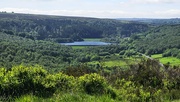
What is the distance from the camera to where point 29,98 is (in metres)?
7.84

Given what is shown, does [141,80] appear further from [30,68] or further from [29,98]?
[29,98]

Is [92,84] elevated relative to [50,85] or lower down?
lower down

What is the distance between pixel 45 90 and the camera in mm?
9359

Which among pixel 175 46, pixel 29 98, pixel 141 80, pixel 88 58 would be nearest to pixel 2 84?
pixel 29 98

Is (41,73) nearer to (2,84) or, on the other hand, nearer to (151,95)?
(2,84)

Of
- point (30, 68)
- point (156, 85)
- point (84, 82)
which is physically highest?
point (30, 68)

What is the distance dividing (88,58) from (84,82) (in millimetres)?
110761

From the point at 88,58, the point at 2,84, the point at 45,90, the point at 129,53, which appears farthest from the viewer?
the point at 129,53

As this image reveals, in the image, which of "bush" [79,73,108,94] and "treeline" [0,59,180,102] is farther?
"bush" [79,73,108,94]

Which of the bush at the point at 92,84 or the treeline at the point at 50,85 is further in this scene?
the bush at the point at 92,84

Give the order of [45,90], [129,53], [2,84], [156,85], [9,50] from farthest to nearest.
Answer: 1. [129,53]
2. [9,50]
3. [156,85]
4. [45,90]
5. [2,84]

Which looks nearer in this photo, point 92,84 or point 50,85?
point 50,85

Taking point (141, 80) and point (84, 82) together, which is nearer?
point (84, 82)

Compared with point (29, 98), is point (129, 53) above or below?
below
